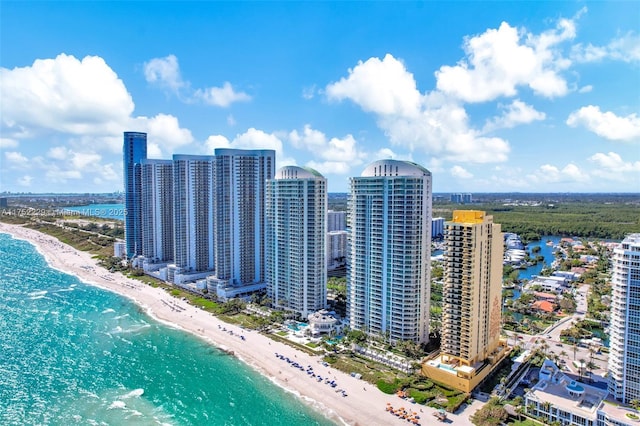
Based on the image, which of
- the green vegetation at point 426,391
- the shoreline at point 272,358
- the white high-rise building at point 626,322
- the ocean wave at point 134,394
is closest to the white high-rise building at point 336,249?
the shoreline at point 272,358

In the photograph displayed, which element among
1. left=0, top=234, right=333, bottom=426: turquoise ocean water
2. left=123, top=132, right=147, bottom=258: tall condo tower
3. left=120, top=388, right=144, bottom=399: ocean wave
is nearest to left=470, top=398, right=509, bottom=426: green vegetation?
left=0, top=234, right=333, bottom=426: turquoise ocean water

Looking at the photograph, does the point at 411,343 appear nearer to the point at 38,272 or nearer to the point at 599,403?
the point at 599,403

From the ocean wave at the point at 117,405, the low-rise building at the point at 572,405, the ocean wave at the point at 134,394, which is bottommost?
the ocean wave at the point at 117,405

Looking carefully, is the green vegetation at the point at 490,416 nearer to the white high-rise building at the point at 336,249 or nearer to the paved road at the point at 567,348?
the paved road at the point at 567,348

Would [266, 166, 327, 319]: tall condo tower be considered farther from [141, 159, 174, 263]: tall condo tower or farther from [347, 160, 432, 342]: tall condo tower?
[141, 159, 174, 263]: tall condo tower

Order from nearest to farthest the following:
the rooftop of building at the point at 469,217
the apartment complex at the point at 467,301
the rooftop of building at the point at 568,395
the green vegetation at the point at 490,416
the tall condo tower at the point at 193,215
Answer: the green vegetation at the point at 490,416 → the rooftop of building at the point at 568,395 → the apartment complex at the point at 467,301 → the rooftop of building at the point at 469,217 → the tall condo tower at the point at 193,215
